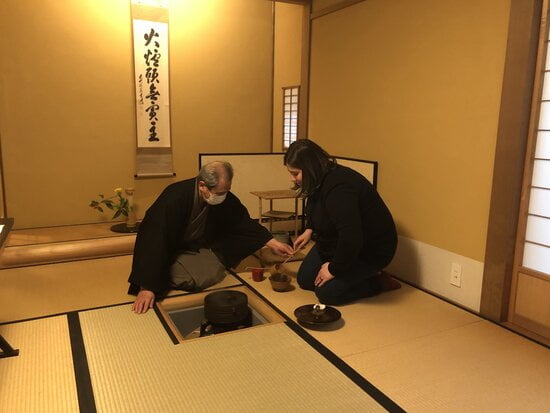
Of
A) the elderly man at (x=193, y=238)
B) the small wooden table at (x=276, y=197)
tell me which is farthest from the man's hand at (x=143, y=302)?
the small wooden table at (x=276, y=197)

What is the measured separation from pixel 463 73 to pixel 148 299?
7.73 ft

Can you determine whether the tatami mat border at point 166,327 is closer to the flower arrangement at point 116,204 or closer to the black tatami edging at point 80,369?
the black tatami edging at point 80,369

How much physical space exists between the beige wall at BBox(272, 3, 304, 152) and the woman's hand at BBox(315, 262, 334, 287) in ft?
9.46

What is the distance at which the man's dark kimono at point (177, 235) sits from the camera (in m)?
2.83

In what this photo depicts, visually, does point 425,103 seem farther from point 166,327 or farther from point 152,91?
point 152,91

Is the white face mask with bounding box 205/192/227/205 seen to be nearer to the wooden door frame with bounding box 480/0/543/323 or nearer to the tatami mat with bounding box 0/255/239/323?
the tatami mat with bounding box 0/255/239/323

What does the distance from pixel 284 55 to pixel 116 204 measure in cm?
250

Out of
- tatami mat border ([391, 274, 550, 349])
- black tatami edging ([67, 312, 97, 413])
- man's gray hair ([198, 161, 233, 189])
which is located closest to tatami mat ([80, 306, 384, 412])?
black tatami edging ([67, 312, 97, 413])

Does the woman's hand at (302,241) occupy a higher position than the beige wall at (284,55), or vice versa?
the beige wall at (284,55)

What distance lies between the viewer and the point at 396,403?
191 cm

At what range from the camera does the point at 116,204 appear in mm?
4613

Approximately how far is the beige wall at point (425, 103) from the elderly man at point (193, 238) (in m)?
1.05

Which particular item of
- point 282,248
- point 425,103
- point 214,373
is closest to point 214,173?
point 282,248

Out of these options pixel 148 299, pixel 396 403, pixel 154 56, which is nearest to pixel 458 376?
pixel 396 403
